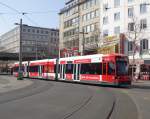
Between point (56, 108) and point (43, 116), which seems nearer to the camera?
point (43, 116)

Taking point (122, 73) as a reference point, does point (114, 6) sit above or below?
above

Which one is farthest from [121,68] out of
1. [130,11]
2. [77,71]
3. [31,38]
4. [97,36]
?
[31,38]

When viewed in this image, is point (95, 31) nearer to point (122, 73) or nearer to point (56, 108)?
point (122, 73)

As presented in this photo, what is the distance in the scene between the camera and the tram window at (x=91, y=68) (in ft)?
104

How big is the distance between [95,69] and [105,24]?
37.2m

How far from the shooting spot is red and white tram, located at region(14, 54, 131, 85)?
98.1 ft

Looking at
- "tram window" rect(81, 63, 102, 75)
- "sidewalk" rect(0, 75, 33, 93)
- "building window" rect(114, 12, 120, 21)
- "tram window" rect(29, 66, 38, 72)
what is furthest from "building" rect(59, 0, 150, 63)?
"sidewalk" rect(0, 75, 33, 93)

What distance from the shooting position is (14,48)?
155125 millimetres

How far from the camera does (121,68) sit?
98.9 ft

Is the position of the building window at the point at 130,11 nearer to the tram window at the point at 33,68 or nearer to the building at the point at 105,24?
the building at the point at 105,24

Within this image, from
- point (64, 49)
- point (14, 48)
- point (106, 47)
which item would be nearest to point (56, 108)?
point (106, 47)

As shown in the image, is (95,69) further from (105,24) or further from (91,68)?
(105,24)

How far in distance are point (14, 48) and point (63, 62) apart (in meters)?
118

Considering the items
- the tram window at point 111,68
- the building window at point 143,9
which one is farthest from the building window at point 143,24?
the tram window at point 111,68
